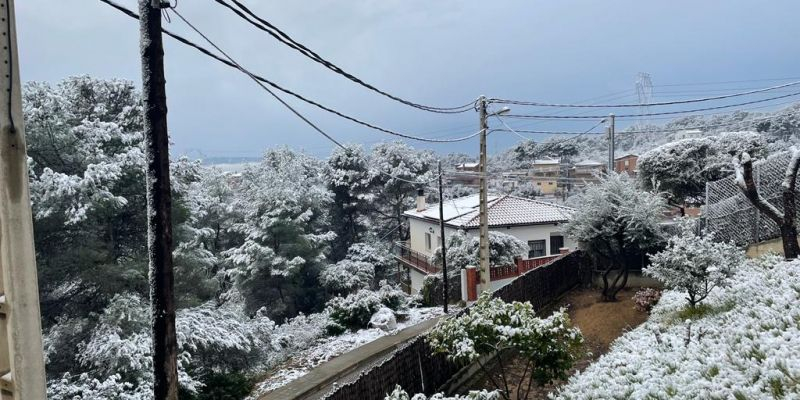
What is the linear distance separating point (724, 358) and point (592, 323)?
10.4 meters

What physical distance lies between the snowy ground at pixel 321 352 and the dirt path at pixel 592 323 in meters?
5.64

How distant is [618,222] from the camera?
16.3 meters

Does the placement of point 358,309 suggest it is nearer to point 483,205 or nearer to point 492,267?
point 492,267

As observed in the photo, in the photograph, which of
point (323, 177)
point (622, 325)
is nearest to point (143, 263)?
point (622, 325)

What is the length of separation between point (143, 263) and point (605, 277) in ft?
47.0

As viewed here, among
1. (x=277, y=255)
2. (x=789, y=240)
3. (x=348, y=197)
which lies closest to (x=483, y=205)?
(x=789, y=240)

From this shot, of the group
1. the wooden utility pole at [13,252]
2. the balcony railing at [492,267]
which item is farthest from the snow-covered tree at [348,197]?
the wooden utility pole at [13,252]

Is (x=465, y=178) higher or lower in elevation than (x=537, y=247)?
higher

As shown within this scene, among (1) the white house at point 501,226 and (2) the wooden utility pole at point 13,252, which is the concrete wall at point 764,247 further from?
(2) the wooden utility pole at point 13,252

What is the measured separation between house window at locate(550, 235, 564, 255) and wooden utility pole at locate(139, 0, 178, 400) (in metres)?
25.5

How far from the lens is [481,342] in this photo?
27.9 ft

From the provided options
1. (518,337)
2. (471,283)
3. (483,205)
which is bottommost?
(471,283)

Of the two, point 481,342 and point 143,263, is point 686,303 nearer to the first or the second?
point 481,342

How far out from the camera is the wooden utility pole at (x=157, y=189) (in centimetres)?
430
